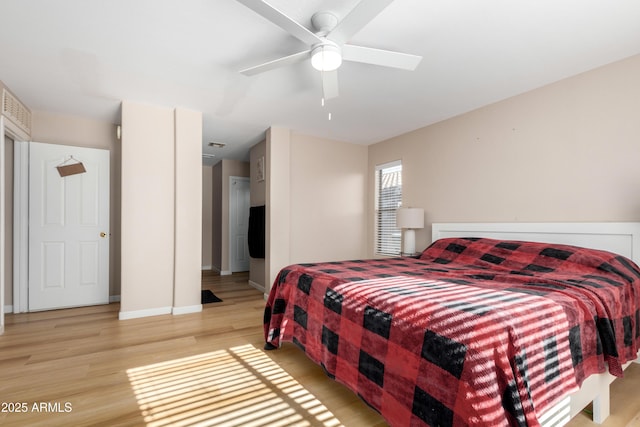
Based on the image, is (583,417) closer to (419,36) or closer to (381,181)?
(419,36)

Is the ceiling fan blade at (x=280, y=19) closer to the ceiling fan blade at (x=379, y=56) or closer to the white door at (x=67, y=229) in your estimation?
the ceiling fan blade at (x=379, y=56)

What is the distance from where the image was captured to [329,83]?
241cm

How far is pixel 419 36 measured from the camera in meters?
2.06

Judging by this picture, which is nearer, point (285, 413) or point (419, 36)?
point (285, 413)

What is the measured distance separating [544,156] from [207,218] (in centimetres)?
592

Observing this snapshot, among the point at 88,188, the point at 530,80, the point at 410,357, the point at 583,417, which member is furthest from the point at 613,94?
A: the point at 88,188

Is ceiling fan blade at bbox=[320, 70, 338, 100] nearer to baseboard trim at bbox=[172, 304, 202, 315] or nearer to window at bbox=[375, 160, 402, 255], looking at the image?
window at bbox=[375, 160, 402, 255]

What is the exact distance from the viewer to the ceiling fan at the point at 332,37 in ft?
5.21

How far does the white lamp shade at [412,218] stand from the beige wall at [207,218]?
445 cm

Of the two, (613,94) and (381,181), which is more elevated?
(613,94)

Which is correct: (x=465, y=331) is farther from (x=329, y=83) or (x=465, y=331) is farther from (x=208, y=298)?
(x=208, y=298)

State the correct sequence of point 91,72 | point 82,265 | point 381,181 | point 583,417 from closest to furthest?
point 583,417
point 91,72
point 82,265
point 381,181

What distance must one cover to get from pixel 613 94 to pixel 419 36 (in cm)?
168

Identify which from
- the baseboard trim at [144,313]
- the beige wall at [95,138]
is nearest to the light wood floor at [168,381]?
the baseboard trim at [144,313]
